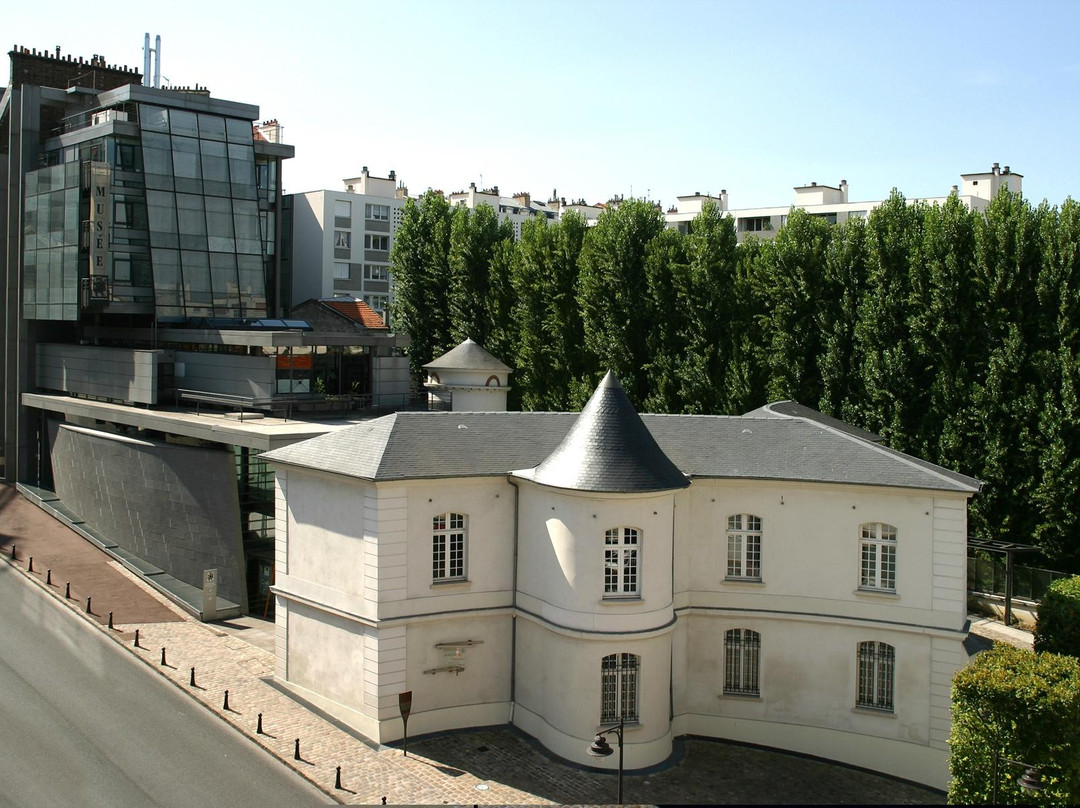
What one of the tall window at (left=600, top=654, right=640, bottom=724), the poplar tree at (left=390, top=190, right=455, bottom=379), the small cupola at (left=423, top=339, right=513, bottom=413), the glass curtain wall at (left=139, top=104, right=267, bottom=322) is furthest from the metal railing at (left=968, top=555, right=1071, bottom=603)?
the glass curtain wall at (left=139, top=104, right=267, bottom=322)

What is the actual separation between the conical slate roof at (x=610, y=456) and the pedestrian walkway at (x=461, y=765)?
7.79m

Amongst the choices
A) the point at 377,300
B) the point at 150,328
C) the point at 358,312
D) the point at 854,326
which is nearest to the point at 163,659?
the point at 150,328

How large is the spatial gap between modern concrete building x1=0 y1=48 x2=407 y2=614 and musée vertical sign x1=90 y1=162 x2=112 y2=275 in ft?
0.23

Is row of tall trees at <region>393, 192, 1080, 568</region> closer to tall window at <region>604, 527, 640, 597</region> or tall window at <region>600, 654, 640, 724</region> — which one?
tall window at <region>604, 527, 640, 597</region>

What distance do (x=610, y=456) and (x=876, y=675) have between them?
33.5ft

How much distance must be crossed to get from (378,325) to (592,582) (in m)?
36.8

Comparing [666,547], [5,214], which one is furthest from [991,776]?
[5,214]

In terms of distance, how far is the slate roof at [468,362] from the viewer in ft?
149

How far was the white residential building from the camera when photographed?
269 ft

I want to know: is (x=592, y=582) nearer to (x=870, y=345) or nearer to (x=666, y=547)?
(x=666, y=547)

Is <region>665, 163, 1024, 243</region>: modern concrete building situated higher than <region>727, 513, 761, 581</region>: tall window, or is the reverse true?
<region>665, 163, 1024, 243</region>: modern concrete building

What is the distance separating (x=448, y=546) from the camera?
30.0 meters

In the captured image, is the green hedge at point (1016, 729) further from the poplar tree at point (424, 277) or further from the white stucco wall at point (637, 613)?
the poplar tree at point (424, 277)

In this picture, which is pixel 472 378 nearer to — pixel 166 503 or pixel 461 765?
pixel 166 503
